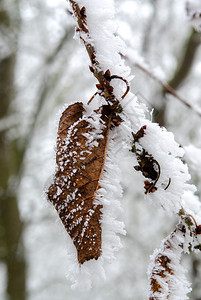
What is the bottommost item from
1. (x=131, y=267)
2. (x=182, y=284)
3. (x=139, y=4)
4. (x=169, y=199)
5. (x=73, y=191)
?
(x=131, y=267)

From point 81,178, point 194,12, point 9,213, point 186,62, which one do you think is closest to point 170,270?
point 81,178

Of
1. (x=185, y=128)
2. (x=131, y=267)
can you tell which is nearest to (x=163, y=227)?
(x=131, y=267)

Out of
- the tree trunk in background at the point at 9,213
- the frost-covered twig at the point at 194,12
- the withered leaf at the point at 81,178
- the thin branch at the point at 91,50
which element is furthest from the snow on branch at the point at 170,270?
the tree trunk in background at the point at 9,213

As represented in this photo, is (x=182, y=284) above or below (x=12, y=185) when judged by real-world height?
below

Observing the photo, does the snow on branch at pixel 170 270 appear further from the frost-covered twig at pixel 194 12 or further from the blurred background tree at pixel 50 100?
the blurred background tree at pixel 50 100

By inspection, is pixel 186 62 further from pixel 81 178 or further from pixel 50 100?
pixel 81 178

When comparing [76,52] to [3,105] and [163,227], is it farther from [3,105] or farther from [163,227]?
[163,227]
